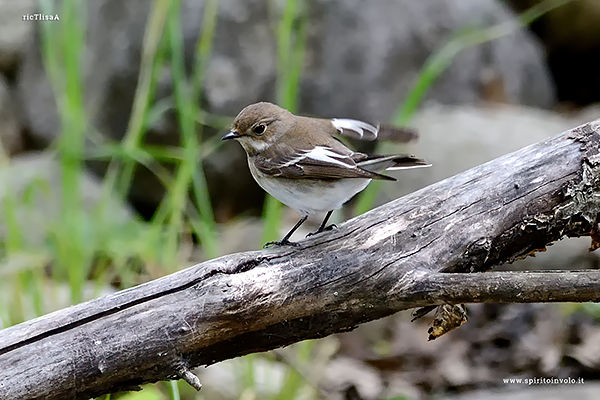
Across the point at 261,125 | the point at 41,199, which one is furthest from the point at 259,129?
the point at 41,199

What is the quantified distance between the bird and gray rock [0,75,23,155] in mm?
5113

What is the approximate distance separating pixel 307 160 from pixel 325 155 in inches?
3.3

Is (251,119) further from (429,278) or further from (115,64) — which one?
(115,64)

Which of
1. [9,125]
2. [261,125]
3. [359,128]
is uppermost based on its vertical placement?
[9,125]

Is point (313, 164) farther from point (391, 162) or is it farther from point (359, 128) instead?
point (359, 128)

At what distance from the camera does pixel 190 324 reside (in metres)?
2.24

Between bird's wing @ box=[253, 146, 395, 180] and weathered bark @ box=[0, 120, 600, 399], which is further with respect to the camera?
bird's wing @ box=[253, 146, 395, 180]

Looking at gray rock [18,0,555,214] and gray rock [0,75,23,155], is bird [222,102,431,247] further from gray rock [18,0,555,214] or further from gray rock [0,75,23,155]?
gray rock [0,75,23,155]

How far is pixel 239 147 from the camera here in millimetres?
5965

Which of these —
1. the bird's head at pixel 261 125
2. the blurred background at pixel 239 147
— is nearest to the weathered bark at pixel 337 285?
the blurred background at pixel 239 147

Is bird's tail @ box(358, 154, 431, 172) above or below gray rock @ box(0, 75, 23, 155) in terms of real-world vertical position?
below

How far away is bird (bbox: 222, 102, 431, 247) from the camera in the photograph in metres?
2.77

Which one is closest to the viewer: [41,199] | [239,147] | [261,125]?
[261,125]

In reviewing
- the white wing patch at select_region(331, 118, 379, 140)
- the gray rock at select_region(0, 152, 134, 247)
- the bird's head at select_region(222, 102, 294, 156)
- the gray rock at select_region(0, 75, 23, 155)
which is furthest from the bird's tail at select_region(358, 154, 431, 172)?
the gray rock at select_region(0, 75, 23, 155)
